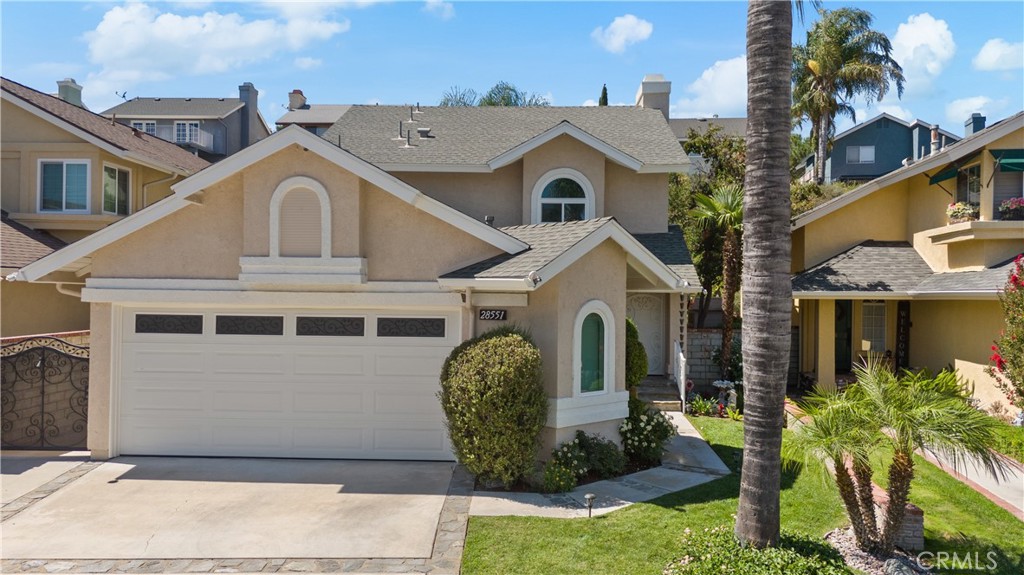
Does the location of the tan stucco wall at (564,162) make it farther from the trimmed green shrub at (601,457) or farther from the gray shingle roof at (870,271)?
the trimmed green shrub at (601,457)

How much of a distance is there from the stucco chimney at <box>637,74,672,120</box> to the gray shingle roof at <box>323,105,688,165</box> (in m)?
1.34

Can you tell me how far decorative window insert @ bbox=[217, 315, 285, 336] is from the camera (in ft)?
34.3

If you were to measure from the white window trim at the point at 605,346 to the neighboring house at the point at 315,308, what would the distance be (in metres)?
0.03

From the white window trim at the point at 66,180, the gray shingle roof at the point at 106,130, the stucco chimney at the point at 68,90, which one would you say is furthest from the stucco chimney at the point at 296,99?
the white window trim at the point at 66,180

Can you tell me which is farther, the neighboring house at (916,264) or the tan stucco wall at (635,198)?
the tan stucco wall at (635,198)

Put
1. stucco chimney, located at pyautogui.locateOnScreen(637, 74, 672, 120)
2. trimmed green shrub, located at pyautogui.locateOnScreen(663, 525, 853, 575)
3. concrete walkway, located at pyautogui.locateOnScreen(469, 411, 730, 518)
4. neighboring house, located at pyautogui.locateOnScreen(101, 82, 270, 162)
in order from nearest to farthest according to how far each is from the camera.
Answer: trimmed green shrub, located at pyautogui.locateOnScreen(663, 525, 853, 575)
concrete walkway, located at pyautogui.locateOnScreen(469, 411, 730, 518)
stucco chimney, located at pyautogui.locateOnScreen(637, 74, 672, 120)
neighboring house, located at pyautogui.locateOnScreen(101, 82, 270, 162)

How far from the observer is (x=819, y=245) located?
17.2m

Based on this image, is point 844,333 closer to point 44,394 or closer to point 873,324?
point 873,324

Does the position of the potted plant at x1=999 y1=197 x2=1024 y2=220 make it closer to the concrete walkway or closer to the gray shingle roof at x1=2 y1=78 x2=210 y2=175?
the concrete walkway

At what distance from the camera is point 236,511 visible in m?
8.16

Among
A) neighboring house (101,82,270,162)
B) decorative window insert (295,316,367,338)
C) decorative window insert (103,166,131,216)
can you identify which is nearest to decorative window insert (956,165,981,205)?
decorative window insert (295,316,367,338)

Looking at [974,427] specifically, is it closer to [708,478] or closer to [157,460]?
[708,478]

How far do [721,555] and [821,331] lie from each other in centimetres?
1194

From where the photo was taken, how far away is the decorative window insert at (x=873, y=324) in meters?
17.1
